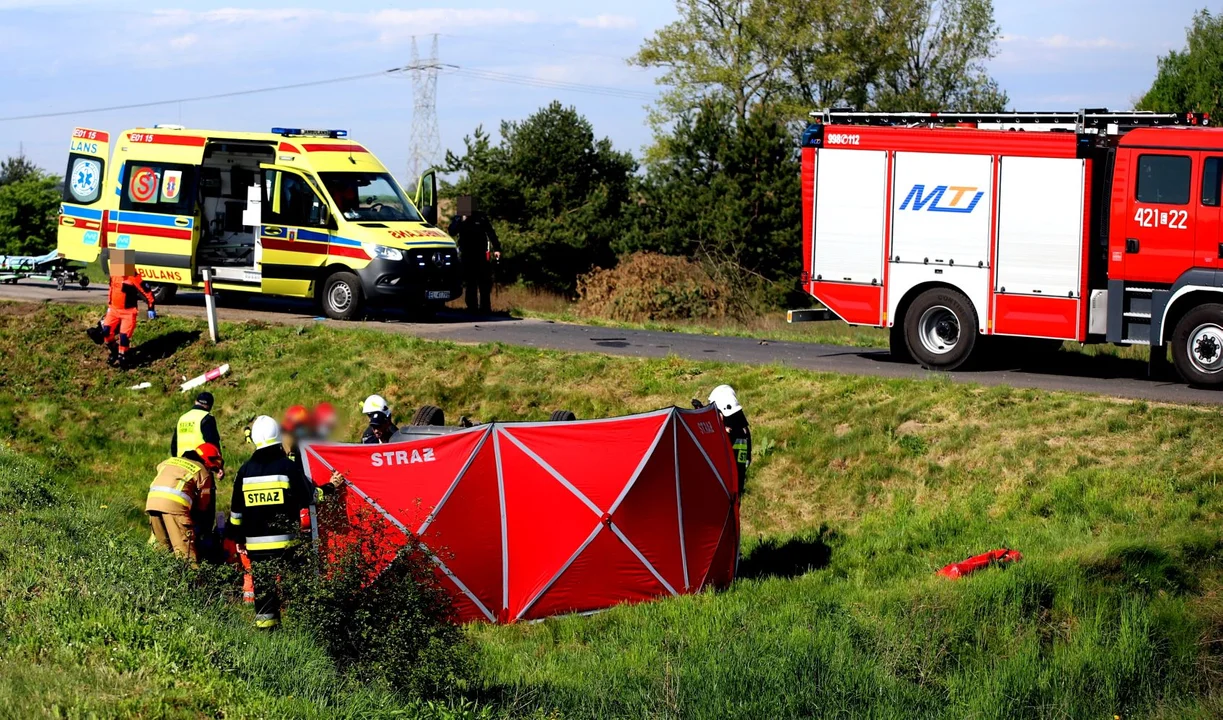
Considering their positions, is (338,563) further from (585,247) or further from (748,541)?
(585,247)

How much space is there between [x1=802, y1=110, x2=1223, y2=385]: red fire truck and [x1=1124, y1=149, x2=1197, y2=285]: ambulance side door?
0.6 inches

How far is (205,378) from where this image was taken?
61.5ft

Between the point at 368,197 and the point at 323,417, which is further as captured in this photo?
the point at 368,197

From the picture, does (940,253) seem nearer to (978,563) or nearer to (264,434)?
(978,563)

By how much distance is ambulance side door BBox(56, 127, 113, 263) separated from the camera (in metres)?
22.1

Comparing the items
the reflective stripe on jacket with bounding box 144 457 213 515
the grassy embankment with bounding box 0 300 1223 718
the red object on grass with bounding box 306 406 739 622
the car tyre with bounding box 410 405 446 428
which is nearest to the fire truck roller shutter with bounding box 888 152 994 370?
the grassy embankment with bounding box 0 300 1223 718

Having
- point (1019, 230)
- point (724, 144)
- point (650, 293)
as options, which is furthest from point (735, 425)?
point (724, 144)

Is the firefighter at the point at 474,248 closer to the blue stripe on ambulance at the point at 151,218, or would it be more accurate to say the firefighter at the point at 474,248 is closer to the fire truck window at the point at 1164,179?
the blue stripe on ambulance at the point at 151,218

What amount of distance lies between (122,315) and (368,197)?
4.32 metres

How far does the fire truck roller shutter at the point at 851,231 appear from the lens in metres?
17.0

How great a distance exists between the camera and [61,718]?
5.56 m

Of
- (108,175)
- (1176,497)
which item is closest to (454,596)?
(1176,497)

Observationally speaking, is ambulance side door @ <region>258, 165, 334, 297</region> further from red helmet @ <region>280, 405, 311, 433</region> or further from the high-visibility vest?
the high-visibility vest

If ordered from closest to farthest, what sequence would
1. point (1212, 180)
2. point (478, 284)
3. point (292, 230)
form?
point (1212, 180) < point (292, 230) < point (478, 284)
